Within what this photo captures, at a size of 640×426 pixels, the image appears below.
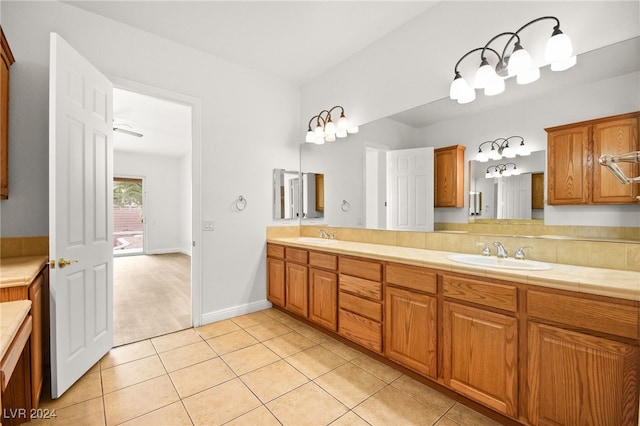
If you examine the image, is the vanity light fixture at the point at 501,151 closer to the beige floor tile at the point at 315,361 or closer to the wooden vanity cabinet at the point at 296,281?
the wooden vanity cabinet at the point at 296,281

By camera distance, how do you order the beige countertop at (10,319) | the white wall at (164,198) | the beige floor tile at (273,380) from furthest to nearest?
the white wall at (164,198) < the beige floor tile at (273,380) < the beige countertop at (10,319)

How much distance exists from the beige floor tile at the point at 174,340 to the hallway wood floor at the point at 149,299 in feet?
0.38

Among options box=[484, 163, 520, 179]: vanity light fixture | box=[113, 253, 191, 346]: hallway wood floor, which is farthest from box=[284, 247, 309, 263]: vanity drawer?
box=[484, 163, 520, 179]: vanity light fixture

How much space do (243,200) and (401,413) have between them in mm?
2446

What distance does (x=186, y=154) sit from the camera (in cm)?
770

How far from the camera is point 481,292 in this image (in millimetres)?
1560

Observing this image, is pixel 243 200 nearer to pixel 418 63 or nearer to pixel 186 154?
pixel 418 63

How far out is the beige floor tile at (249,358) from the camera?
7.05ft

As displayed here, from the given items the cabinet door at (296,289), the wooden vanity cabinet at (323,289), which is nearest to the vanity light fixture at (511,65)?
the wooden vanity cabinet at (323,289)

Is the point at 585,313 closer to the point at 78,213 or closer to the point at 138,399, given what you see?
the point at 138,399

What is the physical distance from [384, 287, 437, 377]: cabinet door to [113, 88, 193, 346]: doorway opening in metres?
2.10

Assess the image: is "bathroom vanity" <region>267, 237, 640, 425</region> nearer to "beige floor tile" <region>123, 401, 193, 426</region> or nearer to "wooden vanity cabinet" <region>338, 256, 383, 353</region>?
"wooden vanity cabinet" <region>338, 256, 383, 353</region>

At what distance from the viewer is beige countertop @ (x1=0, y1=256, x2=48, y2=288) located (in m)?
1.49

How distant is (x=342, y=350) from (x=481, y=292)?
1332mm
